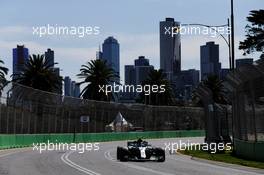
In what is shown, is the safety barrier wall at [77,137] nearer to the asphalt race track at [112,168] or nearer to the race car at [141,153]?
the race car at [141,153]

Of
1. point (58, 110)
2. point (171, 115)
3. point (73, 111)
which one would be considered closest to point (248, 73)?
point (58, 110)

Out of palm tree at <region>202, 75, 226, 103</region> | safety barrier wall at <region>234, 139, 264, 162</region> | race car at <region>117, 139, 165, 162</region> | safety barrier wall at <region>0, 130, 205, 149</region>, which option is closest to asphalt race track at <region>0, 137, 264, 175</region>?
race car at <region>117, 139, 165, 162</region>

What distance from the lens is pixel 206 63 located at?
6700 cm

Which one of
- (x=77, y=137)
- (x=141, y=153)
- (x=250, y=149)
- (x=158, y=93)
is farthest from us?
(x=158, y=93)

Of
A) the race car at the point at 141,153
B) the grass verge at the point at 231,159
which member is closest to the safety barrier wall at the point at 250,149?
the grass verge at the point at 231,159

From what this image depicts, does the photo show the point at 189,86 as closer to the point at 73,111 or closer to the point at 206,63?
the point at 206,63

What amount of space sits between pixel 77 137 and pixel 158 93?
5503 centimetres

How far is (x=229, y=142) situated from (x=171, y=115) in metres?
47.0

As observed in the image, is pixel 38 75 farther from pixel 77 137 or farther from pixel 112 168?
pixel 112 168

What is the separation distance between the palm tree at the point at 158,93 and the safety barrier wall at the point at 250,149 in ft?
236

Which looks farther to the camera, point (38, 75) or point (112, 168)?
point (38, 75)

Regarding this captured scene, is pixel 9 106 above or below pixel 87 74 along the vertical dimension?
below

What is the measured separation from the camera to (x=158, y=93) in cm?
11612

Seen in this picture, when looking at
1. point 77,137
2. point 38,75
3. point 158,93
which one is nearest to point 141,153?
point 77,137
